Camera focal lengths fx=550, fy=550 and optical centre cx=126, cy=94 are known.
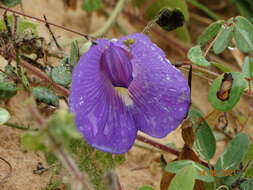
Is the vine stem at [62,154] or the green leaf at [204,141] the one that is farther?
the green leaf at [204,141]

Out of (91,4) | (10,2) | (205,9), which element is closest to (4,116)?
(10,2)

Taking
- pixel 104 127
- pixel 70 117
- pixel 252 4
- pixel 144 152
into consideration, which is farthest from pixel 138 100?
pixel 252 4

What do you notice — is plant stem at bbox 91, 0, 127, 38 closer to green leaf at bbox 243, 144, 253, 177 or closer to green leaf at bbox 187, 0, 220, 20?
green leaf at bbox 187, 0, 220, 20

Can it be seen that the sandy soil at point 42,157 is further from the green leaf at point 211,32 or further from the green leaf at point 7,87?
the green leaf at point 211,32

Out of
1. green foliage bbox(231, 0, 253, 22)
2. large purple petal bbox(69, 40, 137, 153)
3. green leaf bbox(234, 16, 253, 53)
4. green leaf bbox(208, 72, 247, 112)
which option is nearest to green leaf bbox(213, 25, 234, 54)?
green leaf bbox(234, 16, 253, 53)

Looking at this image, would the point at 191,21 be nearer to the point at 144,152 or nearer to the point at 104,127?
the point at 144,152

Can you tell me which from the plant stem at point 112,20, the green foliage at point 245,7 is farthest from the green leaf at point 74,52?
the green foliage at point 245,7
